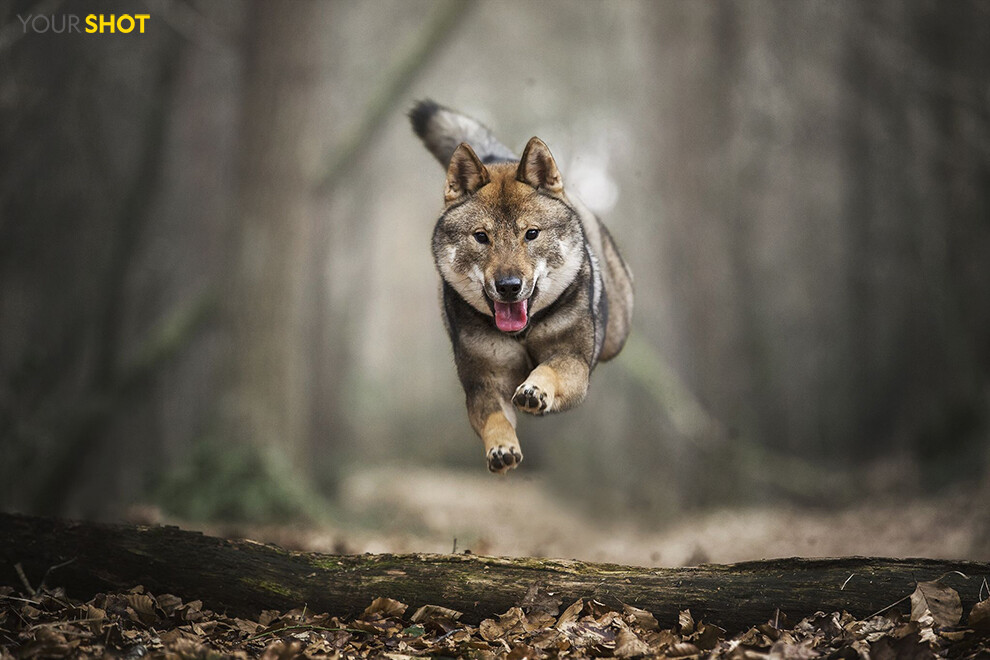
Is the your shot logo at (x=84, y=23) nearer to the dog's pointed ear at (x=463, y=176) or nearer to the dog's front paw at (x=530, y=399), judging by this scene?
the dog's pointed ear at (x=463, y=176)

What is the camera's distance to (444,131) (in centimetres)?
632

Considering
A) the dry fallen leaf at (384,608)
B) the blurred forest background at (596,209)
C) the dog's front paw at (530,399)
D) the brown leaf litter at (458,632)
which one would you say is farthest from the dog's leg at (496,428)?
the blurred forest background at (596,209)

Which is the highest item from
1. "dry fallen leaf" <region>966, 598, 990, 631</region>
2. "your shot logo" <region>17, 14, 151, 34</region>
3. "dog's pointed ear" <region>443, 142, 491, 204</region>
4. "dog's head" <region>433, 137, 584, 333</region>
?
"your shot logo" <region>17, 14, 151, 34</region>

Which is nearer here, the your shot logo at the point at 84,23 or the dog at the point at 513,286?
the dog at the point at 513,286

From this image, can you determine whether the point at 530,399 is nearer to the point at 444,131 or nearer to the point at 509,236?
the point at 509,236

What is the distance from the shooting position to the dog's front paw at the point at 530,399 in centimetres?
453

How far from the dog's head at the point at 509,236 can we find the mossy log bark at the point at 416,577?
56.2 inches

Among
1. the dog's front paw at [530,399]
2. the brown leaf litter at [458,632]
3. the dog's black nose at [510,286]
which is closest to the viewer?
the brown leaf litter at [458,632]

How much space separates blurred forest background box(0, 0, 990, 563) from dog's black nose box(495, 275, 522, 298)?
202 inches

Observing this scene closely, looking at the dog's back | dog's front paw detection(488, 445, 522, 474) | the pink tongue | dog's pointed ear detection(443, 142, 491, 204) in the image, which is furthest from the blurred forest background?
dog's pointed ear detection(443, 142, 491, 204)

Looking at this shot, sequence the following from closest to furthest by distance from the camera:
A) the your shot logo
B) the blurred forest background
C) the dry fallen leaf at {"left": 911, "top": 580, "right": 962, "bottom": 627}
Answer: the dry fallen leaf at {"left": 911, "top": 580, "right": 962, "bottom": 627} → the your shot logo → the blurred forest background

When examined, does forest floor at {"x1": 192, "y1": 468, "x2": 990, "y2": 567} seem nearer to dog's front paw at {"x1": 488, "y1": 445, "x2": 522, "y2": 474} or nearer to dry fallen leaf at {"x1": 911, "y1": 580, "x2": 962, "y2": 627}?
dog's front paw at {"x1": 488, "y1": 445, "x2": 522, "y2": 474}

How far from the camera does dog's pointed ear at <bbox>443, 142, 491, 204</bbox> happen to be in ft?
16.8

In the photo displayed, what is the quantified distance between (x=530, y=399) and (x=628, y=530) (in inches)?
405
